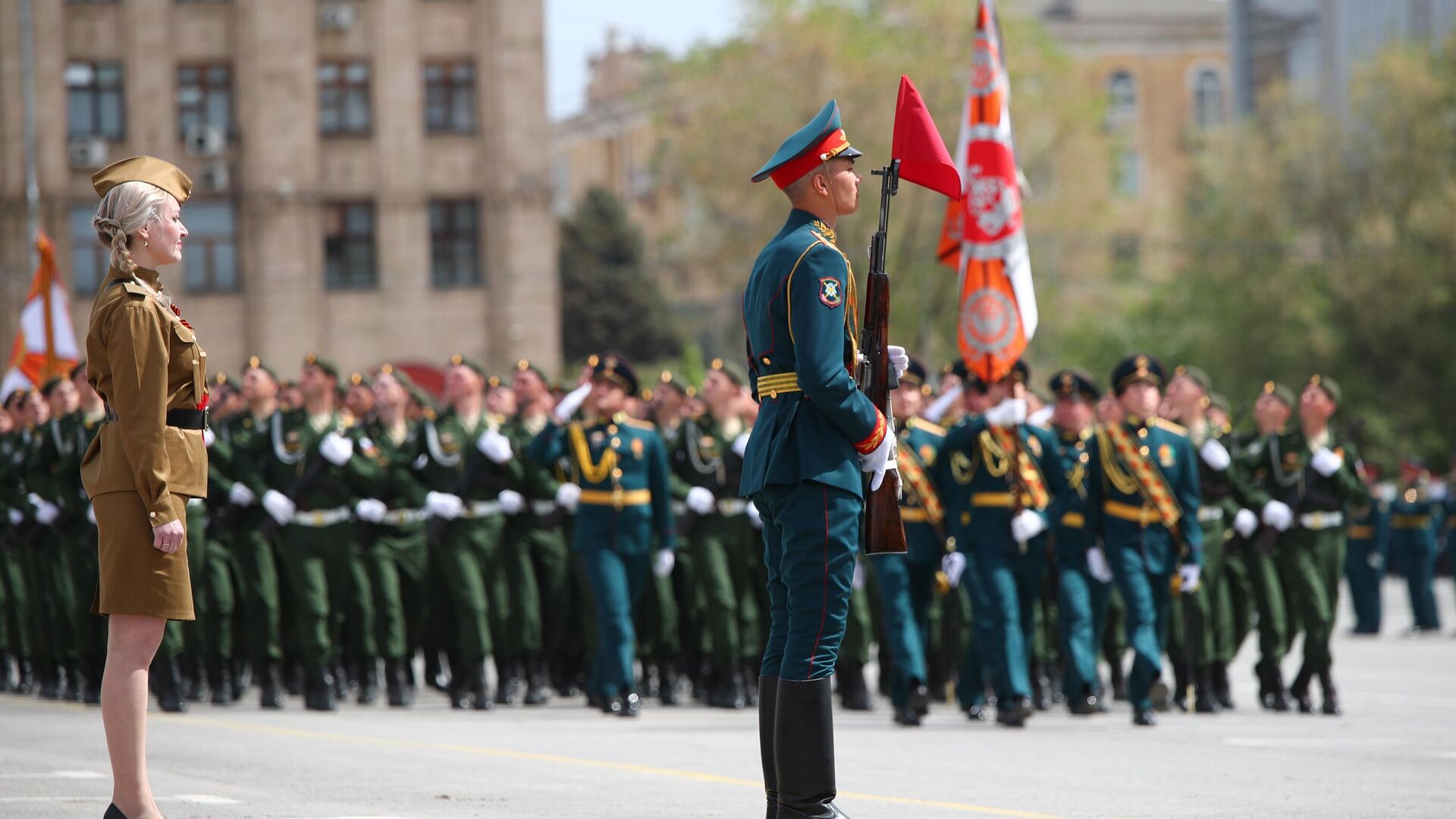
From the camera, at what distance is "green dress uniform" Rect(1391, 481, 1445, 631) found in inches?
928

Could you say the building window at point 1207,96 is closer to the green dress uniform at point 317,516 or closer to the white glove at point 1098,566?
the white glove at point 1098,566

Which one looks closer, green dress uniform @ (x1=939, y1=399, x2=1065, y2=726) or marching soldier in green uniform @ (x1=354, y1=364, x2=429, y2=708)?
green dress uniform @ (x1=939, y1=399, x2=1065, y2=726)

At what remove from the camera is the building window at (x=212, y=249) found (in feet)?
148

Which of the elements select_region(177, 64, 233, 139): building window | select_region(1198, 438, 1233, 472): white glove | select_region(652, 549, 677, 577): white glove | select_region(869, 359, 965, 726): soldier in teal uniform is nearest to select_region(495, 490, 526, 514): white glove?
select_region(652, 549, 677, 577): white glove

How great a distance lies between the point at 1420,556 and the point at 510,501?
43.4 feet

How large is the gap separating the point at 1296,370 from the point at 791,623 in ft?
118

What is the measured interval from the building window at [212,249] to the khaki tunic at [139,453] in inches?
Answer: 1544

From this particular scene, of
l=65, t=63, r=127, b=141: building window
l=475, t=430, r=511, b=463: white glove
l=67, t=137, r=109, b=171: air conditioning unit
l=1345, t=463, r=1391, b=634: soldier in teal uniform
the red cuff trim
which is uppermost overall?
l=65, t=63, r=127, b=141: building window

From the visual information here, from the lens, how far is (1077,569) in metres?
13.1

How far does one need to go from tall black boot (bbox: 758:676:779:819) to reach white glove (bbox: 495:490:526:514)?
7039mm

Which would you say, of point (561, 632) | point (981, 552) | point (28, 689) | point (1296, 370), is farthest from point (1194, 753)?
point (1296, 370)

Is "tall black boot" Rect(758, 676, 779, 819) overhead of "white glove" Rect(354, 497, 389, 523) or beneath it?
beneath

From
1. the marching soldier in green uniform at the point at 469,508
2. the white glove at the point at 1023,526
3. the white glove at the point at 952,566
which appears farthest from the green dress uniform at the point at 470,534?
the white glove at the point at 1023,526

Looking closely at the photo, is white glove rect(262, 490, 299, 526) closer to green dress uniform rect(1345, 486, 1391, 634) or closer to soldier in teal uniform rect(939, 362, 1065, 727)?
soldier in teal uniform rect(939, 362, 1065, 727)
